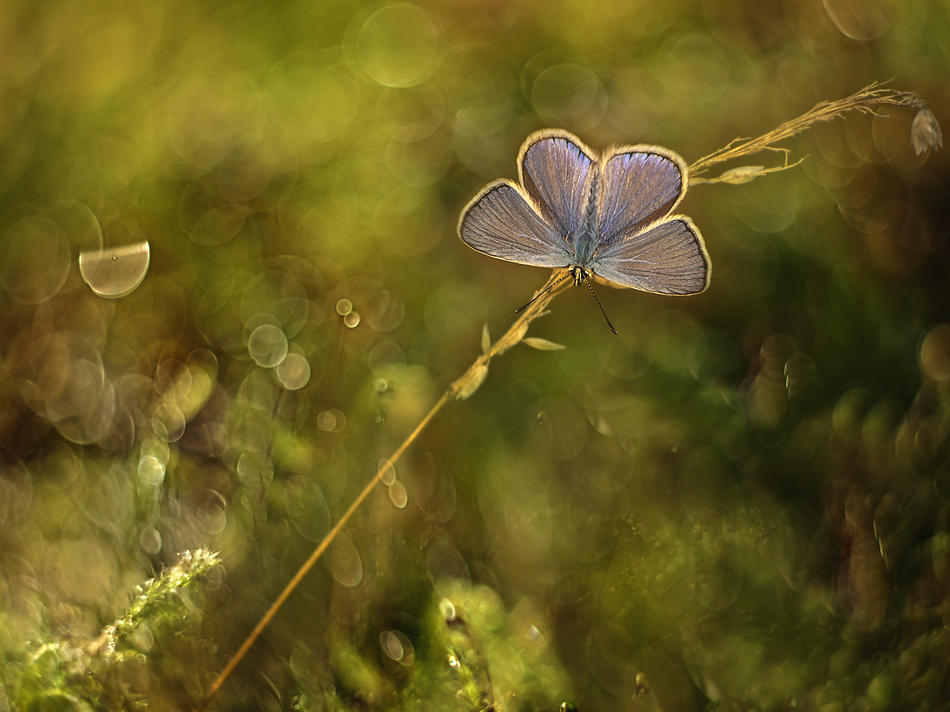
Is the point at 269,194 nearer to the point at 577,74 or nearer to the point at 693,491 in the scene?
the point at 577,74

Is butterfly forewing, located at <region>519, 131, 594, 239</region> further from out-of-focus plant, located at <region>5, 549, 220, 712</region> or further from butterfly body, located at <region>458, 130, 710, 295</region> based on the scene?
out-of-focus plant, located at <region>5, 549, 220, 712</region>

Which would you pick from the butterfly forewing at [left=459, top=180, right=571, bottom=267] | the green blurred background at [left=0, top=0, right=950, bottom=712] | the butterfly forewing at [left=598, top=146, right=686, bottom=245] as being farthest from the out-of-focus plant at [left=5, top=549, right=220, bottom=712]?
the butterfly forewing at [left=598, top=146, right=686, bottom=245]

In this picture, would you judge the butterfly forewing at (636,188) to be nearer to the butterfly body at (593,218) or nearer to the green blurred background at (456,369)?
the butterfly body at (593,218)

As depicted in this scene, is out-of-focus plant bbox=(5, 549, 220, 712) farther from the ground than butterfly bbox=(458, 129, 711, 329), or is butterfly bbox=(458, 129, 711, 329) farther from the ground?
butterfly bbox=(458, 129, 711, 329)

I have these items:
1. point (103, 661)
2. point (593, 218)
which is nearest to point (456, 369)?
point (593, 218)

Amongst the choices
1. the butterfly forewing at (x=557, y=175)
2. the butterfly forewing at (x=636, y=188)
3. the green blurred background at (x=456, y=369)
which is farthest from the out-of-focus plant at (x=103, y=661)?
the butterfly forewing at (x=636, y=188)

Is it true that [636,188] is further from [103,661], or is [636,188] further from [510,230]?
[103,661]

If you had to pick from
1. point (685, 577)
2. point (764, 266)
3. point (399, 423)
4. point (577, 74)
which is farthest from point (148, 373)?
point (764, 266)
